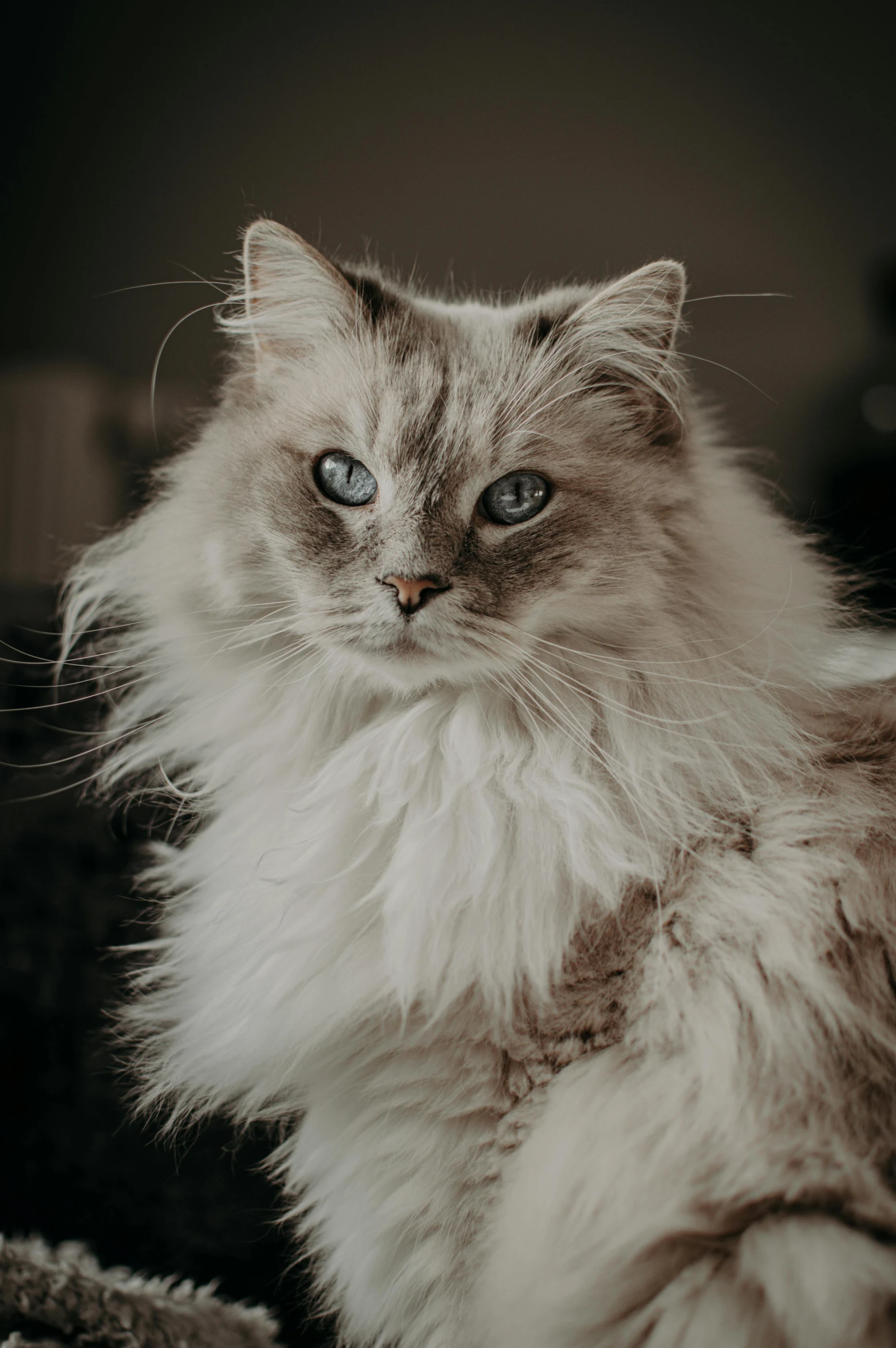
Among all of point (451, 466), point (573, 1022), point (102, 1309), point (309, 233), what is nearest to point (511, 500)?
point (451, 466)

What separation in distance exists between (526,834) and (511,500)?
1.24ft

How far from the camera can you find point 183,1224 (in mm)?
1260

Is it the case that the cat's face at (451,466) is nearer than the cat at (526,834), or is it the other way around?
the cat at (526,834)

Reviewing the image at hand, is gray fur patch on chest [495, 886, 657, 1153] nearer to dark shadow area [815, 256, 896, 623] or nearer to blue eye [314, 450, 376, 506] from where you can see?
blue eye [314, 450, 376, 506]

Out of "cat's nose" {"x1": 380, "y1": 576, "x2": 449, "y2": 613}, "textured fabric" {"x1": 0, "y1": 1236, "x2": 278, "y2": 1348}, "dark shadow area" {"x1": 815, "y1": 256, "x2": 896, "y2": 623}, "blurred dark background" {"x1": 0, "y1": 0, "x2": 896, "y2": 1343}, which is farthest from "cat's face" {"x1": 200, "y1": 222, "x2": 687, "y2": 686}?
"dark shadow area" {"x1": 815, "y1": 256, "x2": 896, "y2": 623}

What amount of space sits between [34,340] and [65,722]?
144cm

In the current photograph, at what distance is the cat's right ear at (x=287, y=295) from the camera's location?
1.07 meters

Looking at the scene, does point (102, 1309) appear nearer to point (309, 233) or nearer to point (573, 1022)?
point (573, 1022)

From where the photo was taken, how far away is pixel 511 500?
102 cm

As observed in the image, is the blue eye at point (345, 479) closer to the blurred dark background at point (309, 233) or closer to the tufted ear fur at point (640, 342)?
the tufted ear fur at point (640, 342)

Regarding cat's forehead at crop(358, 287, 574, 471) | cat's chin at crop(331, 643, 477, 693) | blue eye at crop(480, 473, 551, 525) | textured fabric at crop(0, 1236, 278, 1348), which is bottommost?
textured fabric at crop(0, 1236, 278, 1348)

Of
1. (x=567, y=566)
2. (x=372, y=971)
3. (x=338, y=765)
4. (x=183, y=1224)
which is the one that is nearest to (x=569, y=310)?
(x=567, y=566)

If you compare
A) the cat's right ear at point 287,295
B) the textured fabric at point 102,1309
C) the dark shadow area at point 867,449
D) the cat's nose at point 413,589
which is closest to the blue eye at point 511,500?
the cat's nose at point 413,589

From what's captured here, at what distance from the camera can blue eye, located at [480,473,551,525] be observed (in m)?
1.02
